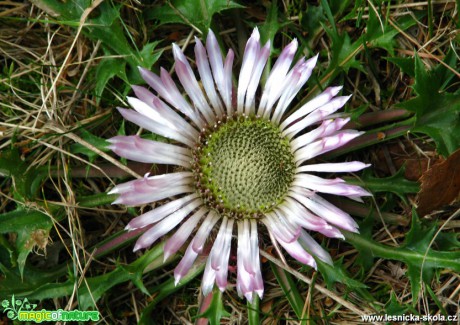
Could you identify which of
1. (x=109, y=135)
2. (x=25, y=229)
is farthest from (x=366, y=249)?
(x=25, y=229)

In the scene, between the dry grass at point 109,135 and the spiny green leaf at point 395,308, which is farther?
the dry grass at point 109,135

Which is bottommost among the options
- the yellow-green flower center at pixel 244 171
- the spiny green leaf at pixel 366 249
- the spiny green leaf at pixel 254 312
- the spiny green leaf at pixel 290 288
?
the spiny green leaf at pixel 254 312

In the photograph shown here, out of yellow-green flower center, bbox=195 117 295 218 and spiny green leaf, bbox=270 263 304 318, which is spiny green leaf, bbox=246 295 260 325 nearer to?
spiny green leaf, bbox=270 263 304 318

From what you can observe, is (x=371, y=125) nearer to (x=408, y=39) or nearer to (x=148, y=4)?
(x=408, y=39)

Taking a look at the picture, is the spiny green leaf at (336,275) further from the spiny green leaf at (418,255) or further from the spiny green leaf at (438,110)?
the spiny green leaf at (438,110)

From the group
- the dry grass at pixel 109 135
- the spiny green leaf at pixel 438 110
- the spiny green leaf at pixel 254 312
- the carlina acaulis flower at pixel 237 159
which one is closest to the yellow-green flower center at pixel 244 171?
the carlina acaulis flower at pixel 237 159

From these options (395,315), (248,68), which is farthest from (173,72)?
(395,315)

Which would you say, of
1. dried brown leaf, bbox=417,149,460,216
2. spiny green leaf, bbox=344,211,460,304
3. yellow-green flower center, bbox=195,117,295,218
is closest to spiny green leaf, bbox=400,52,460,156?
dried brown leaf, bbox=417,149,460,216

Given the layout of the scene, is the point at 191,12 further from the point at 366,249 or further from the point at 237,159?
the point at 366,249
